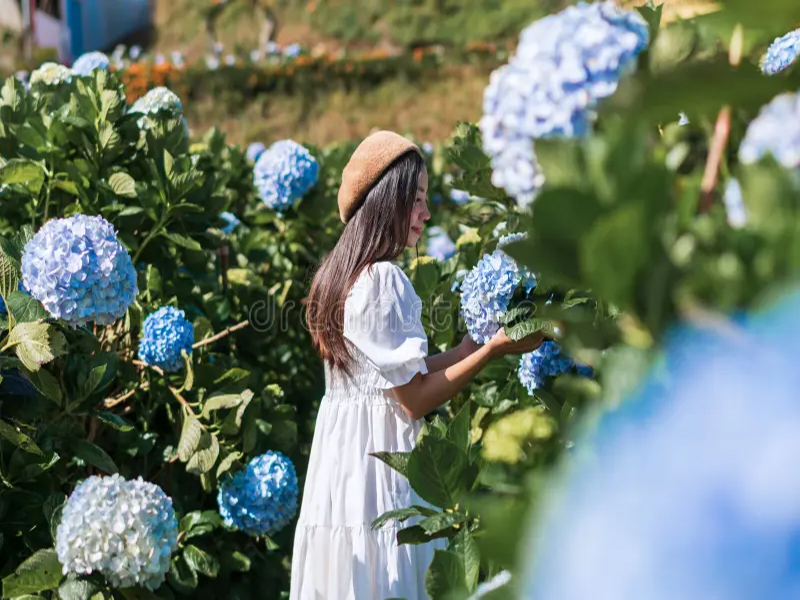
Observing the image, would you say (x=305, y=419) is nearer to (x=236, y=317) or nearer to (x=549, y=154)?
(x=236, y=317)

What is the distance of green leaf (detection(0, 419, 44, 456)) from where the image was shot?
189 cm

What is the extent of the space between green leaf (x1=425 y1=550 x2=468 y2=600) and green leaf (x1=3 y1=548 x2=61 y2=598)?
1219 millimetres

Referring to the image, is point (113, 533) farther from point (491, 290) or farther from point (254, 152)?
point (254, 152)

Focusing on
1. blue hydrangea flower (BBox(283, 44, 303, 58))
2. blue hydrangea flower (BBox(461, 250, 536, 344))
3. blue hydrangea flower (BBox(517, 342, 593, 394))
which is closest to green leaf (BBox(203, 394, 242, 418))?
blue hydrangea flower (BBox(461, 250, 536, 344))

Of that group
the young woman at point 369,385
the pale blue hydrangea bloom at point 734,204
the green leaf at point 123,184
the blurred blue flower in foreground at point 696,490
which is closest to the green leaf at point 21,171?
the green leaf at point 123,184

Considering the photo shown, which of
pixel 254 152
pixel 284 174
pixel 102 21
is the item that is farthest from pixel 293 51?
pixel 102 21

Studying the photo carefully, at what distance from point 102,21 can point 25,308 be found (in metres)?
16.1

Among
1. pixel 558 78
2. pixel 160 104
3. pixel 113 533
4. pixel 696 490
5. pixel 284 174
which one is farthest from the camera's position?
pixel 284 174

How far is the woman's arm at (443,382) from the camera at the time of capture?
1.69m

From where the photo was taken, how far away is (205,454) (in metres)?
2.33

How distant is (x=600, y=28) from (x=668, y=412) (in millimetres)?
400

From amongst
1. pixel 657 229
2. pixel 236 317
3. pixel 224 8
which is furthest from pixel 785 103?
pixel 224 8

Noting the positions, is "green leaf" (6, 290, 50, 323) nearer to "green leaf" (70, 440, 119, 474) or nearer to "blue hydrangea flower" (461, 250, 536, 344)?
"green leaf" (70, 440, 119, 474)

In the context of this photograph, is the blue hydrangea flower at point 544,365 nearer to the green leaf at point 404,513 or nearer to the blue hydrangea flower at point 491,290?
the blue hydrangea flower at point 491,290
